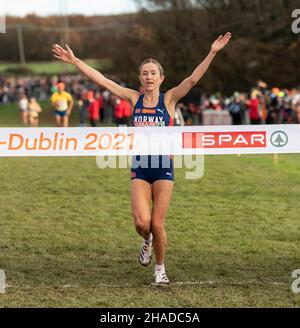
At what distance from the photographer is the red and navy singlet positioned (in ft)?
27.0

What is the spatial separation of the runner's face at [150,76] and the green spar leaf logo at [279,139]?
220 cm

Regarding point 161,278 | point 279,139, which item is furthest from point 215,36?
point 161,278

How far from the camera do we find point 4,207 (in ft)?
44.9

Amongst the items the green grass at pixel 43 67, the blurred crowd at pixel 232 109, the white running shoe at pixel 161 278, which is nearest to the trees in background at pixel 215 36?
the blurred crowd at pixel 232 109

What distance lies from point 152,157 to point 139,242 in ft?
8.65

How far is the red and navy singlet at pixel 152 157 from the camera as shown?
823cm

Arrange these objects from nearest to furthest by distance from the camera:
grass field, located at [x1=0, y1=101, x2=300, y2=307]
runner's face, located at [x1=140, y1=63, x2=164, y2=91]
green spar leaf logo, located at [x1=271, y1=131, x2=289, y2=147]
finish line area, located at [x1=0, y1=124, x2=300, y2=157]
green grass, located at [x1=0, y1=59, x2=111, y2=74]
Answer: grass field, located at [x1=0, y1=101, x2=300, y2=307]
runner's face, located at [x1=140, y1=63, x2=164, y2=91]
finish line area, located at [x1=0, y1=124, x2=300, y2=157]
green spar leaf logo, located at [x1=271, y1=131, x2=289, y2=147]
green grass, located at [x1=0, y1=59, x2=111, y2=74]

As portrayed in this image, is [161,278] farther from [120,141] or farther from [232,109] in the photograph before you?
[232,109]

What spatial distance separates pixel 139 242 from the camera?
10703 mm

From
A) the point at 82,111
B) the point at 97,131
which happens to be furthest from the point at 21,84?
the point at 97,131

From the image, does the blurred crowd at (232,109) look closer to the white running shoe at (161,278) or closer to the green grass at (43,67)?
the white running shoe at (161,278)

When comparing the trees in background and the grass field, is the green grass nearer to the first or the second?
the trees in background

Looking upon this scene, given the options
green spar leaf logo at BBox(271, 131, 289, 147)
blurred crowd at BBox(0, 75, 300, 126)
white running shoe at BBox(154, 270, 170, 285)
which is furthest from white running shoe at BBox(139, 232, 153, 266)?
blurred crowd at BBox(0, 75, 300, 126)

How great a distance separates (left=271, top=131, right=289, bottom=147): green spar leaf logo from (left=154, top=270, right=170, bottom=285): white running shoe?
2.51m
